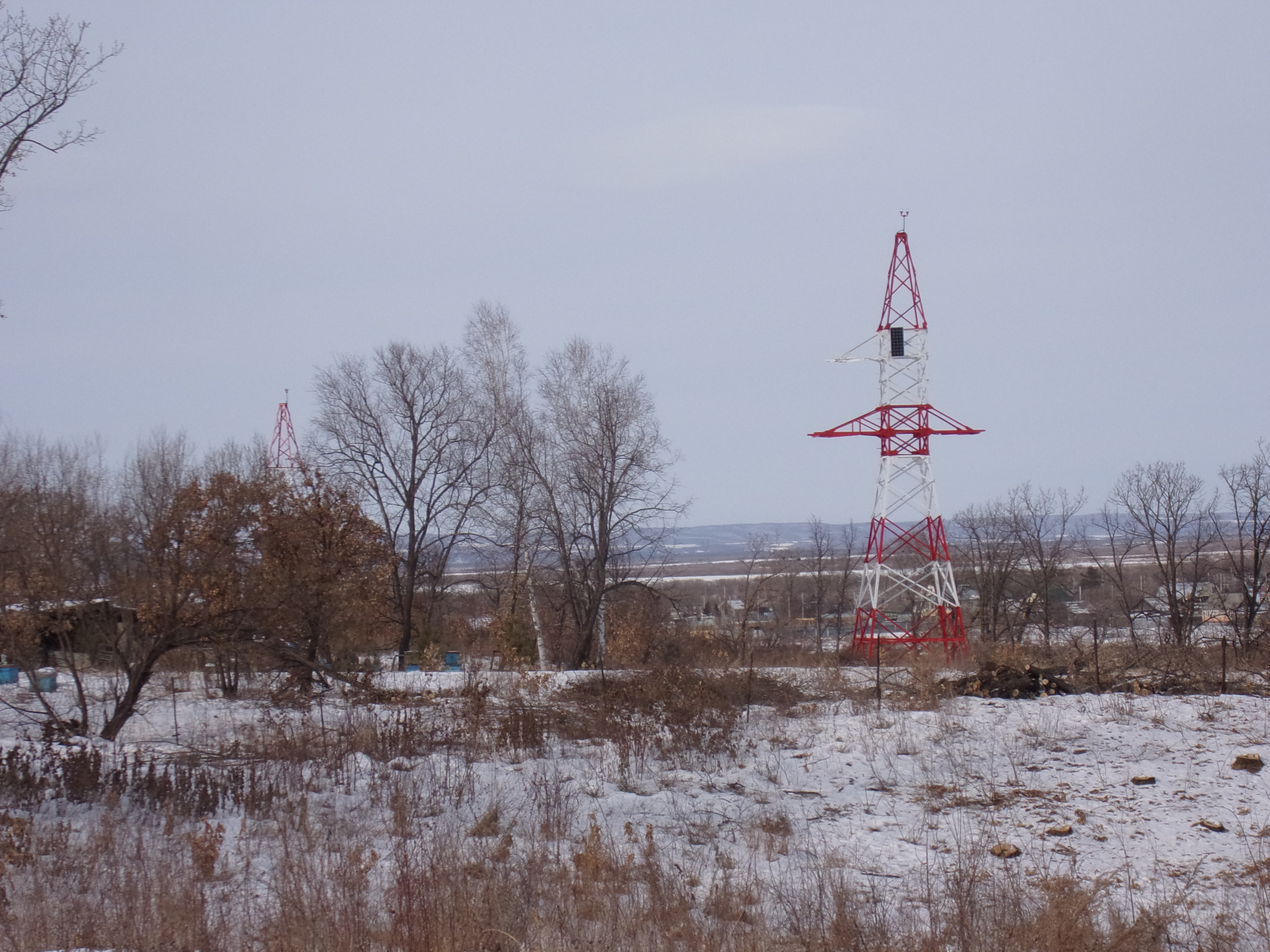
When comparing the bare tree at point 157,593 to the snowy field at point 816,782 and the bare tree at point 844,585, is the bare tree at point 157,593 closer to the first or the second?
the snowy field at point 816,782

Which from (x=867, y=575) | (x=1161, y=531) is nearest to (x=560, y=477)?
(x=867, y=575)

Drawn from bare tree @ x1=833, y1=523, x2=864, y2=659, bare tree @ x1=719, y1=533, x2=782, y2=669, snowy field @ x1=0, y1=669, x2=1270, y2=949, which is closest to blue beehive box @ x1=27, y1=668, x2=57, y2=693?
snowy field @ x1=0, y1=669, x2=1270, y2=949

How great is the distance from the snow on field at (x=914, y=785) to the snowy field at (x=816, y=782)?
31 mm

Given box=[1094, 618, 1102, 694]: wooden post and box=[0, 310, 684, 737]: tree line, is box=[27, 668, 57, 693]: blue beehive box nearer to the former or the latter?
box=[0, 310, 684, 737]: tree line

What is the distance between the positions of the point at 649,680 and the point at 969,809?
5364 mm

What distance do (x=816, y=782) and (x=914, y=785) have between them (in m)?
1.04

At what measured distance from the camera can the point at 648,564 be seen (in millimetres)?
29234

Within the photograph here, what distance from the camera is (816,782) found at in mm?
10031

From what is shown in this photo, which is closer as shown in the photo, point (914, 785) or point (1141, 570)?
point (914, 785)

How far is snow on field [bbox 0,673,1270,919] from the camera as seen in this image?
25.5 feet

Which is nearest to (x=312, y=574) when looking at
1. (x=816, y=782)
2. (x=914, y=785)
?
(x=816, y=782)

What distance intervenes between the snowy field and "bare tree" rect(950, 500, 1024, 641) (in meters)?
17.1

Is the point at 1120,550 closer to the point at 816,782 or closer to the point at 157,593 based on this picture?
the point at 816,782

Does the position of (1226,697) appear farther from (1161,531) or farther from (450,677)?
(1161,531)
